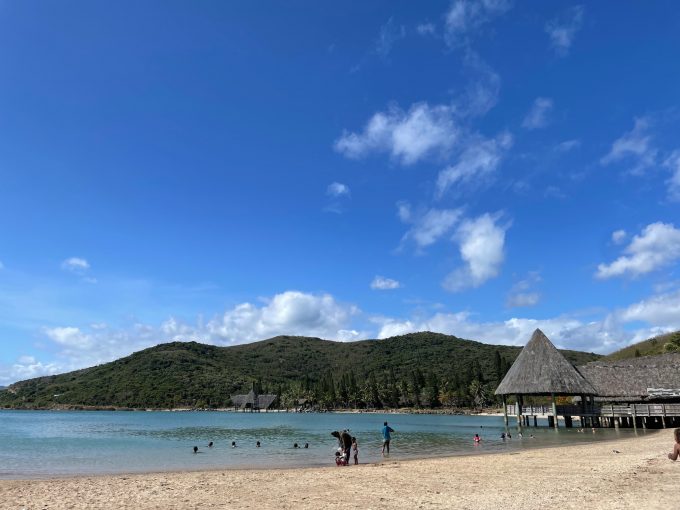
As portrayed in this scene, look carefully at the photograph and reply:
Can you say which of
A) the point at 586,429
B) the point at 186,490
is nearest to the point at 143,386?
the point at 586,429

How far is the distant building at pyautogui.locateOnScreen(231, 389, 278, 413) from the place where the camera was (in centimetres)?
15450

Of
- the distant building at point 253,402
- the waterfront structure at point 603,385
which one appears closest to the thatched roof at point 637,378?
the waterfront structure at point 603,385

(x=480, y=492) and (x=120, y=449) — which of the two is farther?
(x=120, y=449)

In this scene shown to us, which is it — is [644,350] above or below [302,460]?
above

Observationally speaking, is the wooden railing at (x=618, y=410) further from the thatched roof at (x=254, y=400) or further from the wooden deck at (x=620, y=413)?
the thatched roof at (x=254, y=400)

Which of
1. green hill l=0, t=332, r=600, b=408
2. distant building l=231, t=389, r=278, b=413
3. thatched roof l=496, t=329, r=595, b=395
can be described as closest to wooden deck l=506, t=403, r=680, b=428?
thatched roof l=496, t=329, r=595, b=395

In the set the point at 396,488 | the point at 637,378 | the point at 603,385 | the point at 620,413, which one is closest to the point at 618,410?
the point at 620,413

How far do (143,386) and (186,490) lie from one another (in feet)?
579

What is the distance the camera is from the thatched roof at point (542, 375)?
38.2 meters

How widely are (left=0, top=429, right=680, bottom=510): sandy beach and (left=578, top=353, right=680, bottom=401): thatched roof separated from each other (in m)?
23.3

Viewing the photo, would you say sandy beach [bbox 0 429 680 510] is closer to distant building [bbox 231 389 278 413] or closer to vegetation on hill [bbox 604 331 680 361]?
vegetation on hill [bbox 604 331 680 361]

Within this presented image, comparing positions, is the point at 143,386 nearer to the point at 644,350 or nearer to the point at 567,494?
the point at 644,350

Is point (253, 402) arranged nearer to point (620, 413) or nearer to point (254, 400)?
point (254, 400)

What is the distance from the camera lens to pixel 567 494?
11680 mm
